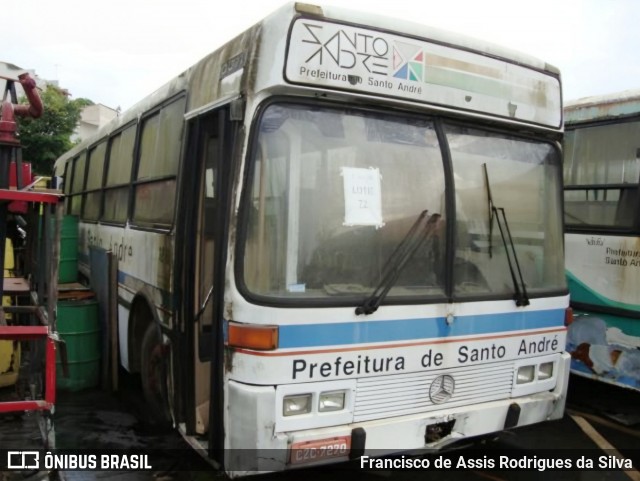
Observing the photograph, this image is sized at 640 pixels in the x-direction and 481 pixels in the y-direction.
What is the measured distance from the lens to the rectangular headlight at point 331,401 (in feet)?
10.4

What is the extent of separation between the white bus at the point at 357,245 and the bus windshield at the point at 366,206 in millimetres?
11

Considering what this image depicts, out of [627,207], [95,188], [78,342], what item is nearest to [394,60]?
[627,207]

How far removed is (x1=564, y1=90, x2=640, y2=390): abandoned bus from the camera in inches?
203

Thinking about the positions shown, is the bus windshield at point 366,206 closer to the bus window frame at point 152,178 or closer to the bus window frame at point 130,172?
the bus window frame at point 152,178

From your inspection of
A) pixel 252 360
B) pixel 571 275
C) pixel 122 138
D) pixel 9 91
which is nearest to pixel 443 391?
pixel 252 360

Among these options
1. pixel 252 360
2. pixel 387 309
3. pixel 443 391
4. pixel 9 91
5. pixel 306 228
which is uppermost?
pixel 9 91

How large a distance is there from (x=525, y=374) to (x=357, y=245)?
158 centimetres

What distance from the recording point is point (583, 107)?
19.1ft

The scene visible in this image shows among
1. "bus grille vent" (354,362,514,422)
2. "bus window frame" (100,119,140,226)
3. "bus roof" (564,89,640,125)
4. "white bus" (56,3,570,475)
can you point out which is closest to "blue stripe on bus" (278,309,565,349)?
"white bus" (56,3,570,475)

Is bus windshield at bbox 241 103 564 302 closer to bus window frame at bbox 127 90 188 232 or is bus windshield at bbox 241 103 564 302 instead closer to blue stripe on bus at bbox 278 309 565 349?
blue stripe on bus at bbox 278 309 565 349

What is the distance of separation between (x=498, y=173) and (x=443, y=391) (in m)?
1.44

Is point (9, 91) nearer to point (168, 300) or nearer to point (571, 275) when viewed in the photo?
point (168, 300)

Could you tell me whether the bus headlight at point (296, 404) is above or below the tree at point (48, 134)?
below

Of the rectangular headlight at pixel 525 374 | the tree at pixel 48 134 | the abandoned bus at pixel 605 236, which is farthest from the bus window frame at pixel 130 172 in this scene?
the tree at pixel 48 134
